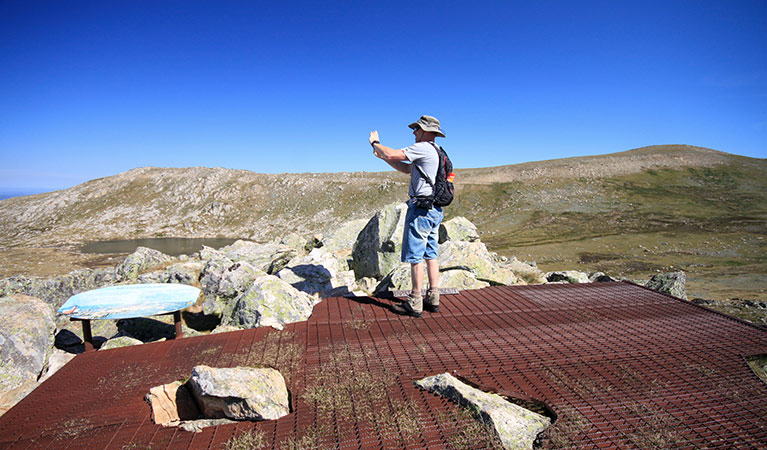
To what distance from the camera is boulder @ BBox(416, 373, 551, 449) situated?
289 centimetres

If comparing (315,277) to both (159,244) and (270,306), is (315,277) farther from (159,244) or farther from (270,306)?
(159,244)

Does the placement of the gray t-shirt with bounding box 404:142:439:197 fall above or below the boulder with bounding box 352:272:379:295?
above

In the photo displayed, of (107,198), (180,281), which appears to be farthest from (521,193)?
(107,198)

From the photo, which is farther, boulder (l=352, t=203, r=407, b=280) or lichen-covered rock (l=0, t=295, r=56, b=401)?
boulder (l=352, t=203, r=407, b=280)

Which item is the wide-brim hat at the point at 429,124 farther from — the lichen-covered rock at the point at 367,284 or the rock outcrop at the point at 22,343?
the rock outcrop at the point at 22,343

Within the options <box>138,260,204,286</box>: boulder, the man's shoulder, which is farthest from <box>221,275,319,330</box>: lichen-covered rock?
<box>138,260,204,286</box>: boulder

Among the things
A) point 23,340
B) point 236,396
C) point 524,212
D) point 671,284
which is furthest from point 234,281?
point 524,212

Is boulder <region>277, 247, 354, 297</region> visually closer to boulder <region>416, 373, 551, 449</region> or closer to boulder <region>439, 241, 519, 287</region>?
boulder <region>439, 241, 519, 287</region>

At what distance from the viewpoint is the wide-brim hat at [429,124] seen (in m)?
5.45

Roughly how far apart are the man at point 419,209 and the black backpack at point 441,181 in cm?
6

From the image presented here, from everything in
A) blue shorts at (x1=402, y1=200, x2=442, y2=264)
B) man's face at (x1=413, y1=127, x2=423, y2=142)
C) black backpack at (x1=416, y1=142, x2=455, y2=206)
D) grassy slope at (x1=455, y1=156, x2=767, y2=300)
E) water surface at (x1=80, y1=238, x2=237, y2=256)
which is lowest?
water surface at (x1=80, y1=238, x2=237, y2=256)

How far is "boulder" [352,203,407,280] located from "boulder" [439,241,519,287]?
135 cm

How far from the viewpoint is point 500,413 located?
3070 mm

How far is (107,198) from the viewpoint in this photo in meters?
74.6
